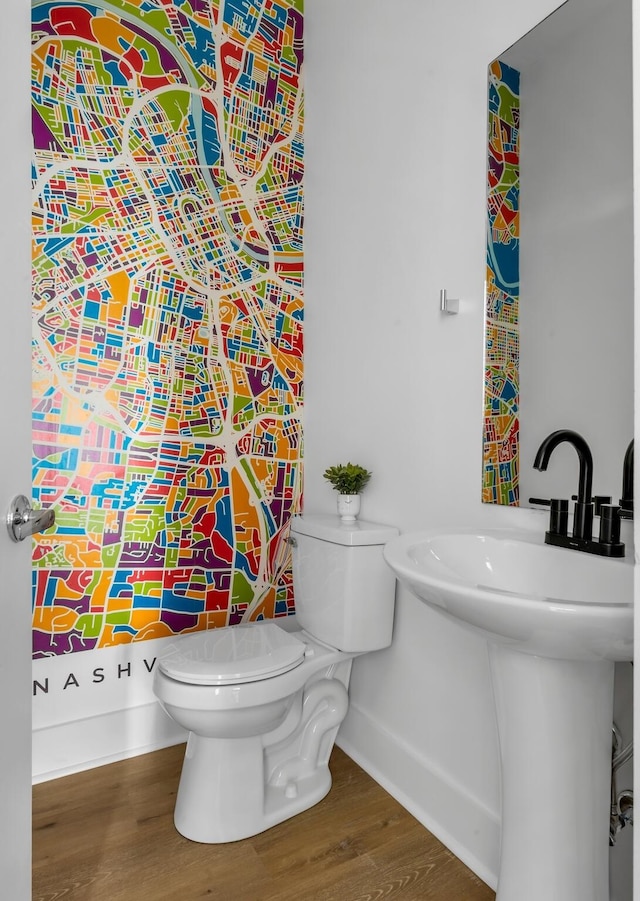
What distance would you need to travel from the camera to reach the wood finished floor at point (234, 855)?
4.46 feet

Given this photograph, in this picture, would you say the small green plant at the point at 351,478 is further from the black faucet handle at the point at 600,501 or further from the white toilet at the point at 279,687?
the black faucet handle at the point at 600,501

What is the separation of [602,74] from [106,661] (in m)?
2.08

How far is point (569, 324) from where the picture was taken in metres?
1.26

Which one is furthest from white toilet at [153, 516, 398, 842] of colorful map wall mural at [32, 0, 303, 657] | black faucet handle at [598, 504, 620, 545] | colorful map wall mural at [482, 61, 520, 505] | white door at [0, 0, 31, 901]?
black faucet handle at [598, 504, 620, 545]

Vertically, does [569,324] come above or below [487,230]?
below

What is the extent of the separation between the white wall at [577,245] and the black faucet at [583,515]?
72 millimetres

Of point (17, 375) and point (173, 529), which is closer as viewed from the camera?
point (17, 375)

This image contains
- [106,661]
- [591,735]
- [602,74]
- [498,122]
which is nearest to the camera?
[591,735]

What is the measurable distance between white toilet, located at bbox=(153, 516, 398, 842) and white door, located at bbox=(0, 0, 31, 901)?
1.97 ft

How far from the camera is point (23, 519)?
2.74 ft

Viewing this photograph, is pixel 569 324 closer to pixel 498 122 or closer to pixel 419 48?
pixel 498 122

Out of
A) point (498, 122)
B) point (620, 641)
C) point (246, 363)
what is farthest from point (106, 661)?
point (498, 122)

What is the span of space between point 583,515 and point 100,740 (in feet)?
5.47

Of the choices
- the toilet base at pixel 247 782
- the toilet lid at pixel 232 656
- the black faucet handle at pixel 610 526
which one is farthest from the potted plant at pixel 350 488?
the black faucet handle at pixel 610 526
